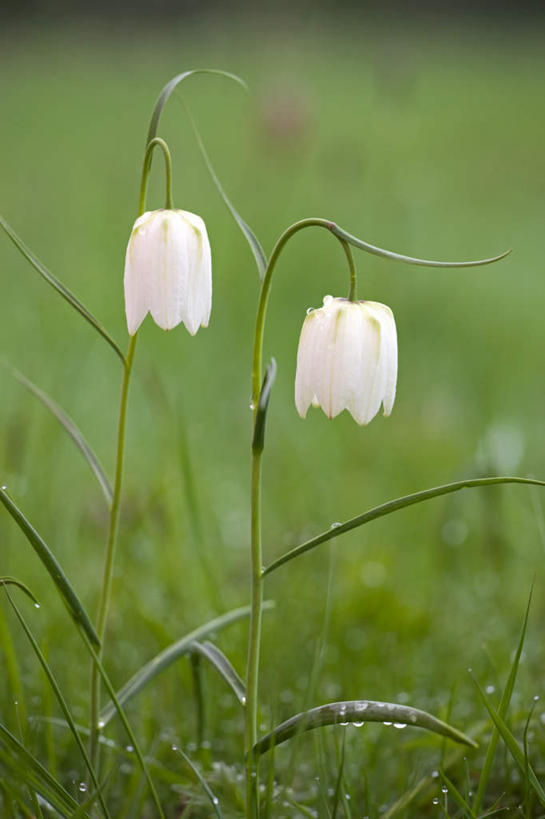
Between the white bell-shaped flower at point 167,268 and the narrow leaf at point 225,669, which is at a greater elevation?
the white bell-shaped flower at point 167,268

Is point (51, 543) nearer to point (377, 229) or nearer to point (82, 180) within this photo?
point (377, 229)

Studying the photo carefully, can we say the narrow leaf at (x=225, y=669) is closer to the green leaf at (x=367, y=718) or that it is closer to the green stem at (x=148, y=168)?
the green leaf at (x=367, y=718)

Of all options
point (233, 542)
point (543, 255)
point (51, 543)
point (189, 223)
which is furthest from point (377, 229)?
Result: point (189, 223)

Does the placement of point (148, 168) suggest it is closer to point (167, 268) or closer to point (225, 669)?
point (167, 268)

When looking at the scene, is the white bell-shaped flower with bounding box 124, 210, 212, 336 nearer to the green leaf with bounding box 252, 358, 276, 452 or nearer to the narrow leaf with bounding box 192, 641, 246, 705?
the green leaf with bounding box 252, 358, 276, 452

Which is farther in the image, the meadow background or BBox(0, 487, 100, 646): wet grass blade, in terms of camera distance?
the meadow background

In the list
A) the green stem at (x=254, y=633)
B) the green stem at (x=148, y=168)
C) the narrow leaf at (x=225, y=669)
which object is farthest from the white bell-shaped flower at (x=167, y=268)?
the narrow leaf at (x=225, y=669)

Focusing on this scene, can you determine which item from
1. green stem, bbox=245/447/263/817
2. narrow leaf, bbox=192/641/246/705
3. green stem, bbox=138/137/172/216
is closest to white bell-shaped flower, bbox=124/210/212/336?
green stem, bbox=138/137/172/216
